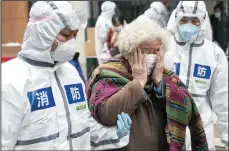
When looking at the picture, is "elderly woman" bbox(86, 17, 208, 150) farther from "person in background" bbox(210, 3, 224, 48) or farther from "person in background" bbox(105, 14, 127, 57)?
"person in background" bbox(210, 3, 224, 48)

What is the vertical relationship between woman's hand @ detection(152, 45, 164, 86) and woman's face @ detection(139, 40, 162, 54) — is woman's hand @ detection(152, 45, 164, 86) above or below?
below

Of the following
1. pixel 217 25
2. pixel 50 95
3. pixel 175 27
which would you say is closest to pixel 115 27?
pixel 217 25

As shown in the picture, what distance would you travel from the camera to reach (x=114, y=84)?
2.24 meters

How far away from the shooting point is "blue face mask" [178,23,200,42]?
309 cm

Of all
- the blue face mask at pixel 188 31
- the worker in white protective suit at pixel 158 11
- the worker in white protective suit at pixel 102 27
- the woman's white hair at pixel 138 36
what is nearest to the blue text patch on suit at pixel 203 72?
the blue face mask at pixel 188 31

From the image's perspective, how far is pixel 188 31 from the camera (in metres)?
3.09

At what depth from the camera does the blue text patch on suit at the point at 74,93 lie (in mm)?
2149

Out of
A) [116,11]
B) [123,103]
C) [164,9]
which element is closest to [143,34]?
[123,103]

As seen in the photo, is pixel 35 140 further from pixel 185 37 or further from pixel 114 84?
pixel 185 37

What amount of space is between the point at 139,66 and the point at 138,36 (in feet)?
0.54

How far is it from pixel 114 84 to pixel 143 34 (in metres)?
0.31

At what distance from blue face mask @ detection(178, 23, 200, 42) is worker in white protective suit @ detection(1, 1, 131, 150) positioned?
3.57 ft

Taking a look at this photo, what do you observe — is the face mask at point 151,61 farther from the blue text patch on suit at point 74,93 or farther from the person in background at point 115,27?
the person in background at point 115,27

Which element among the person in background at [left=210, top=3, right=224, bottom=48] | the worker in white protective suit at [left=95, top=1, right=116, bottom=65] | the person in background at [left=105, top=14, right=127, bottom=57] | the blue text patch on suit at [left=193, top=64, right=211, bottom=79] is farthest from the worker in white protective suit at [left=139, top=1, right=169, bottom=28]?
the blue text patch on suit at [left=193, top=64, right=211, bottom=79]
